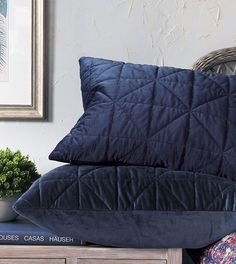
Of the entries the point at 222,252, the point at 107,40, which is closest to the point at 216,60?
the point at 107,40

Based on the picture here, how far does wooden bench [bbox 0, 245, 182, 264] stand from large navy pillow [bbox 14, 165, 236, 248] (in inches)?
0.9

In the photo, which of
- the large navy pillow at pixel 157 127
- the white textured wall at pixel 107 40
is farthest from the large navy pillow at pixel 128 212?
the white textured wall at pixel 107 40

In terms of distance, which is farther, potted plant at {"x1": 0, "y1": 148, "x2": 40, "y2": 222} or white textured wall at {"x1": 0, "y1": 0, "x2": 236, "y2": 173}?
white textured wall at {"x1": 0, "y1": 0, "x2": 236, "y2": 173}

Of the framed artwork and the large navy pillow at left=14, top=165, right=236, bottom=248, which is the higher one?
the framed artwork

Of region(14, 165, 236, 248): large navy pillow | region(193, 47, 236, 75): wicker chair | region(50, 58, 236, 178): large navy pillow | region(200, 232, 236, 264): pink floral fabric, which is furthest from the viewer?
region(193, 47, 236, 75): wicker chair

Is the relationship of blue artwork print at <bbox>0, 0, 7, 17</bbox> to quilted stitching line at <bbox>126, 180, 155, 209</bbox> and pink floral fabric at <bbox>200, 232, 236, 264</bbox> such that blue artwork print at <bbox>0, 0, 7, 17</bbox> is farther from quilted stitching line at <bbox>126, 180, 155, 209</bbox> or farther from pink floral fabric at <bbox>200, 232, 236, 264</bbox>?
pink floral fabric at <bbox>200, 232, 236, 264</bbox>

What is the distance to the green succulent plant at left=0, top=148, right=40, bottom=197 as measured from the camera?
1158mm

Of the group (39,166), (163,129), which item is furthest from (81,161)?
(39,166)

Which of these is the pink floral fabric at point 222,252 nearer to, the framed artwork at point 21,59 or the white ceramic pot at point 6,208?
the white ceramic pot at point 6,208

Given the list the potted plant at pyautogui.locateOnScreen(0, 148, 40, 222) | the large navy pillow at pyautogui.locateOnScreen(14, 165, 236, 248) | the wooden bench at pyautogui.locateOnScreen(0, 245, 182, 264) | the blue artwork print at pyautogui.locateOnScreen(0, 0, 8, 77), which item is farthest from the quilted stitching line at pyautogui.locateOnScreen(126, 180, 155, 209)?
the blue artwork print at pyautogui.locateOnScreen(0, 0, 8, 77)

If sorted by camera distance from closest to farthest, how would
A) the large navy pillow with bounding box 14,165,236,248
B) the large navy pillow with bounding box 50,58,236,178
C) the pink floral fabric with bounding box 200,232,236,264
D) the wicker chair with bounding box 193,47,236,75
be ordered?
the pink floral fabric with bounding box 200,232,236,264 → the large navy pillow with bounding box 14,165,236,248 → the large navy pillow with bounding box 50,58,236,178 → the wicker chair with bounding box 193,47,236,75

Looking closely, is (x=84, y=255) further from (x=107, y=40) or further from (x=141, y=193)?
(x=107, y=40)

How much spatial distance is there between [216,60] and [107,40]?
1.18ft

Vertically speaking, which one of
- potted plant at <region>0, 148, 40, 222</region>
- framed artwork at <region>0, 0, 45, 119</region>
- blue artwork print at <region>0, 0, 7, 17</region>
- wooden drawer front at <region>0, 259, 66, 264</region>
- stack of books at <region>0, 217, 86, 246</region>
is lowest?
wooden drawer front at <region>0, 259, 66, 264</region>
